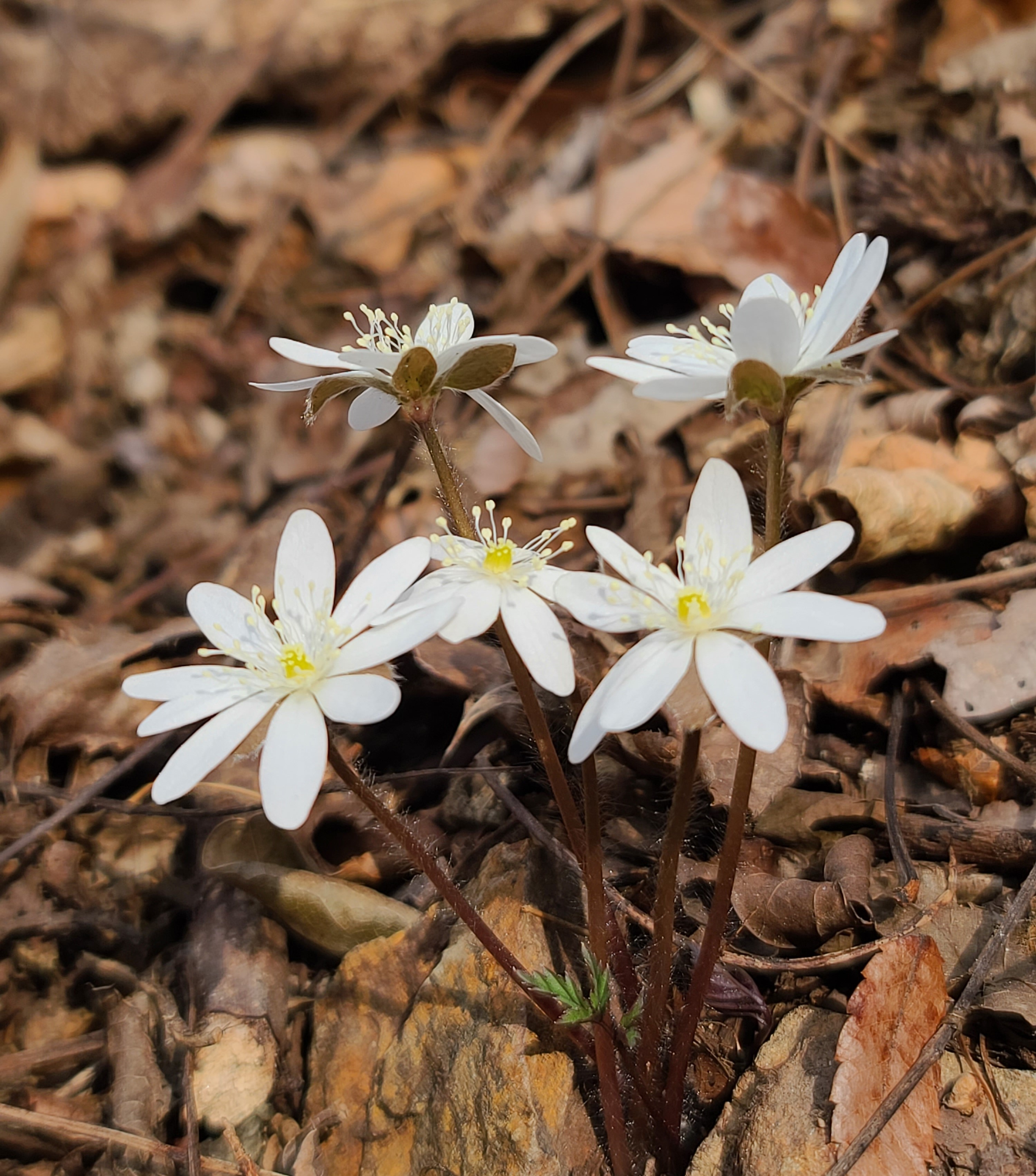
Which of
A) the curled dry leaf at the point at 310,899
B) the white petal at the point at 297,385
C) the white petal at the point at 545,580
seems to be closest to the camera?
the white petal at the point at 545,580

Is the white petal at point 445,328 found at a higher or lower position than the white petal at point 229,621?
higher

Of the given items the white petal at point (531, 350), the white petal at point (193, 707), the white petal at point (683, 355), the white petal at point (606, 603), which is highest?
the white petal at point (531, 350)

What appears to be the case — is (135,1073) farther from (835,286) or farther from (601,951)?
(835,286)

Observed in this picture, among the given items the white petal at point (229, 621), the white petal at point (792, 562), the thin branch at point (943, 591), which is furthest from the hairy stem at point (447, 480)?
the thin branch at point (943, 591)

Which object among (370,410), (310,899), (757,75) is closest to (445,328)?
(370,410)

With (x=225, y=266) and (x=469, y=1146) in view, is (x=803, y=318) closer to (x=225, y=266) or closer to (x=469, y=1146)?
(x=469, y=1146)

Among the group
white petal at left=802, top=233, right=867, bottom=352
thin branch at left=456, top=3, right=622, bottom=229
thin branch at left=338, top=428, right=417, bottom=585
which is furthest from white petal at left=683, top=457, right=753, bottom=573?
thin branch at left=456, top=3, right=622, bottom=229

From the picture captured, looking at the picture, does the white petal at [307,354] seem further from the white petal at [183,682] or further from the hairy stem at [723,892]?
the hairy stem at [723,892]
